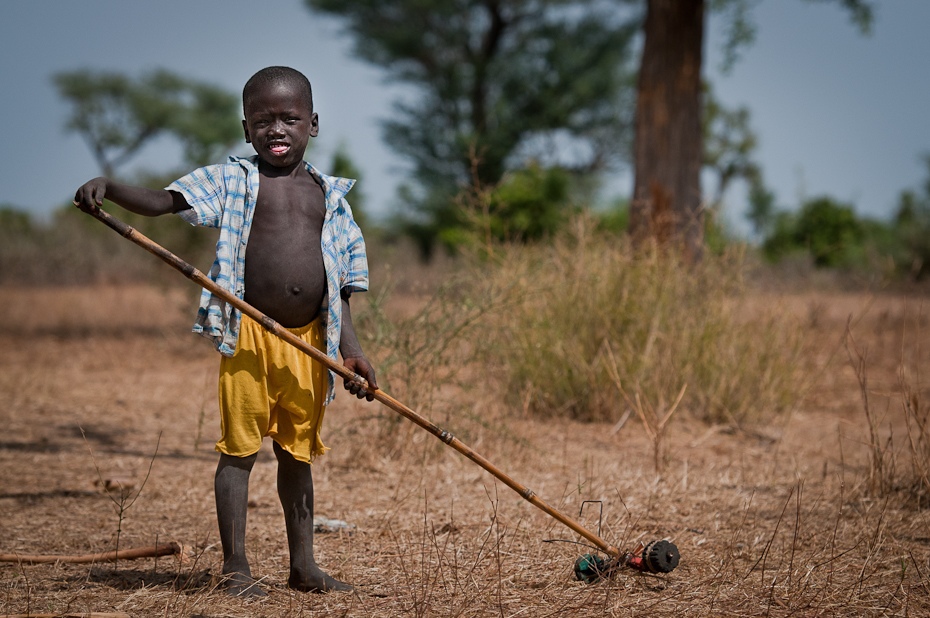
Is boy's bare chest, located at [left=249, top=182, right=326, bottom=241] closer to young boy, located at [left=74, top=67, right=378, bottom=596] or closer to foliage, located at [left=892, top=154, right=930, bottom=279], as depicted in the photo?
young boy, located at [left=74, top=67, right=378, bottom=596]

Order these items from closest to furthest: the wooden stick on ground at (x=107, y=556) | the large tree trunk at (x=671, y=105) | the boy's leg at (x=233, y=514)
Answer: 1. the boy's leg at (x=233, y=514)
2. the wooden stick on ground at (x=107, y=556)
3. the large tree trunk at (x=671, y=105)

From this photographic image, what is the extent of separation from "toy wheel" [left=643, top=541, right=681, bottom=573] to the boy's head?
168 cm

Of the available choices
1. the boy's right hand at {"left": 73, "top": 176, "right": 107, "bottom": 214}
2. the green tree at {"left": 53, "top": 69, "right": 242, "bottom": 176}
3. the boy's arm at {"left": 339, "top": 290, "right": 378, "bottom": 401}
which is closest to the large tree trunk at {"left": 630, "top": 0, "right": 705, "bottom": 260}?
the boy's arm at {"left": 339, "top": 290, "right": 378, "bottom": 401}

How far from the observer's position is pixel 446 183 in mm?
22625

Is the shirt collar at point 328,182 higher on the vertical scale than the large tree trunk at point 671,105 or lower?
lower

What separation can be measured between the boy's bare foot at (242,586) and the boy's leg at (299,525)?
0.42 feet

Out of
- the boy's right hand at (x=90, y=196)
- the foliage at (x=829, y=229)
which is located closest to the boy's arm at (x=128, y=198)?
the boy's right hand at (x=90, y=196)

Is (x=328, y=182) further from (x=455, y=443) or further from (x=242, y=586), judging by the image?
(x=242, y=586)

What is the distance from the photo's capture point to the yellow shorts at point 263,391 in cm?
289

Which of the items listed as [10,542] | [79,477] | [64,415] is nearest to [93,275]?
[64,415]

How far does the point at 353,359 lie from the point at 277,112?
78 cm

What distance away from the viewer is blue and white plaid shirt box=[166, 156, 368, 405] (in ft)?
9.33

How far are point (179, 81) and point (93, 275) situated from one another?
2226cm

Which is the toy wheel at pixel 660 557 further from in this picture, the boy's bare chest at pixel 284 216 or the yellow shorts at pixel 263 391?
the boy's bare chest at pixel 284 216
